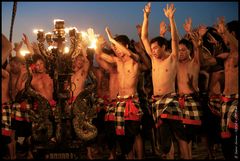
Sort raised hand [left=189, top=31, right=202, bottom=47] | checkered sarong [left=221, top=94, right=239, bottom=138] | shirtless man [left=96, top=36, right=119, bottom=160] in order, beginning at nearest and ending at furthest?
checkered sarong [left=221, top=94, right=239, bottom=138] → raised hand [left=189, top=31, right=202, bottom=47] → shirtless man [left=96, top=36, right=119, bottom=160]

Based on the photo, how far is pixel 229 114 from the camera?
5.29m

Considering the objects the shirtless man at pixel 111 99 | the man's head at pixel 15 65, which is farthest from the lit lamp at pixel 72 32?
the man's head at pixel 15 65

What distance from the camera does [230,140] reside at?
5332mm

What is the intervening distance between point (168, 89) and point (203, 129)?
1.09 m

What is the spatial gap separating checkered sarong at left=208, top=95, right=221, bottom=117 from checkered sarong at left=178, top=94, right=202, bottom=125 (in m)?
0.34

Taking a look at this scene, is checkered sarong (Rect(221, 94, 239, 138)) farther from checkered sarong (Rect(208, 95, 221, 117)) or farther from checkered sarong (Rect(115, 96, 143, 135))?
checkered sarong (Rect(115, 96, 143, 135))

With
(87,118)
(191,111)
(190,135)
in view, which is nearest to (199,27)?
(191,111)

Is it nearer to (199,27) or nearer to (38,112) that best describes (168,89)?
Result: (199,27)

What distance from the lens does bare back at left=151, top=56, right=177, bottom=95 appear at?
569cm

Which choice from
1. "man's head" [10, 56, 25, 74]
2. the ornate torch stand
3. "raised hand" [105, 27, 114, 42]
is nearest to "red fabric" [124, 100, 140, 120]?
the ornate torch stand

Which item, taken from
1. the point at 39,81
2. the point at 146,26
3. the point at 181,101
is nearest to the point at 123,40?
the point at 146,26

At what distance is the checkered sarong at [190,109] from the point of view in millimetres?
5851

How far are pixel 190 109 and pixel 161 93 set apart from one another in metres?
0.61

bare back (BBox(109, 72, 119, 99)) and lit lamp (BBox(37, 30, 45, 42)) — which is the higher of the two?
lit lamp (BBox(37, 30, 45, 42))
